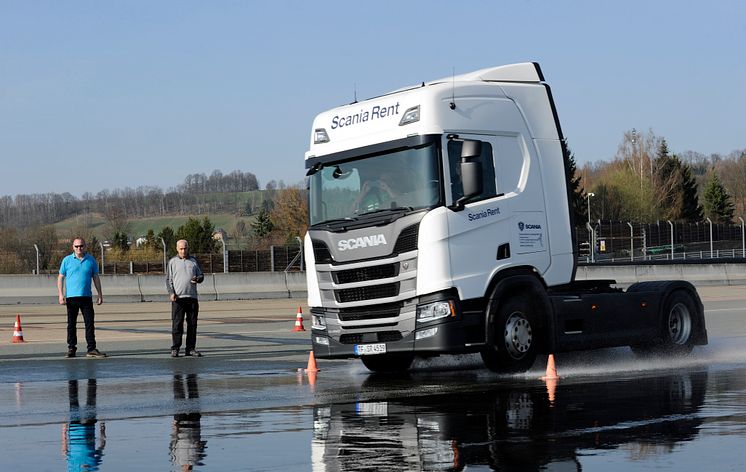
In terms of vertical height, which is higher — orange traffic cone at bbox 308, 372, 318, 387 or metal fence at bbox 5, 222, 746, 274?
metal fence at bbox 5, 222, 746, 274

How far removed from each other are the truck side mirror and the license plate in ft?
6.09

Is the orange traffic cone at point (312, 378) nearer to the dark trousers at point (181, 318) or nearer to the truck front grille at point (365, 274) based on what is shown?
the truck front grille at point (365, 274)

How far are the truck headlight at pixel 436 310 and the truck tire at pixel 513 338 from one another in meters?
0.66

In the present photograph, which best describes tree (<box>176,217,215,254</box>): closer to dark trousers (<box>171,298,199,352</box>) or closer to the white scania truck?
dark trousers (<box>171,298,199,352</box>)

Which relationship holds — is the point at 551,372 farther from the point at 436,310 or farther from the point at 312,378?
the point at 312,378

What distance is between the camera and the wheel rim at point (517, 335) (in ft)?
48.2

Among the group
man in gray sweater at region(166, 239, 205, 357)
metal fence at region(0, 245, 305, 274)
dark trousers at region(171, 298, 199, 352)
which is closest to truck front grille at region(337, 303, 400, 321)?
man in gray sweater at region(166, 239, 205, 357)

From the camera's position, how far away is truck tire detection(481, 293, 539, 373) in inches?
573

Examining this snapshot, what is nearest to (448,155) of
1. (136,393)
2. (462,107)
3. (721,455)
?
(462,107)

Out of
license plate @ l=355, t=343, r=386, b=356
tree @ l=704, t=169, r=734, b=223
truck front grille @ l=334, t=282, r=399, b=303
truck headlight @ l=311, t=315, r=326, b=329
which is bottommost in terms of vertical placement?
license plate @ l=355, t=343, r=386, b=356

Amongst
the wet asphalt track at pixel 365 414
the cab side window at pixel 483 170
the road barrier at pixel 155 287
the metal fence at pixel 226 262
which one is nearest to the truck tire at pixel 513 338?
the wet asphalt track at pixel 365 414

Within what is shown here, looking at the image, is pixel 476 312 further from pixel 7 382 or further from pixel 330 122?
pixel 7 382

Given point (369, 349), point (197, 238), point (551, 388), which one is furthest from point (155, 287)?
point (197, 238)

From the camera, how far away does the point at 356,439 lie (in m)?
9.47
